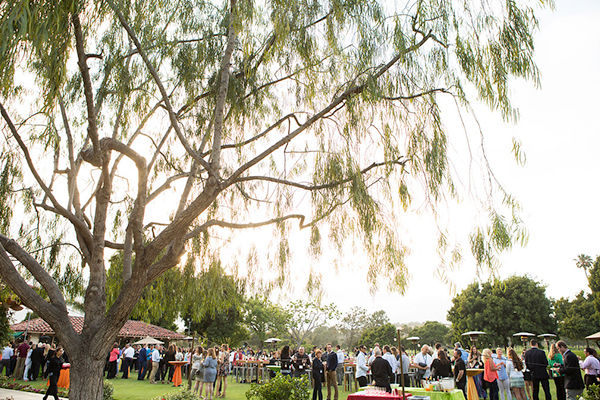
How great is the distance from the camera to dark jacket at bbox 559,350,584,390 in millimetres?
8312

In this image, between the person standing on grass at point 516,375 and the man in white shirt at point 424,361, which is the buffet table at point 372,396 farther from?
the man in white shirt at point 424,361

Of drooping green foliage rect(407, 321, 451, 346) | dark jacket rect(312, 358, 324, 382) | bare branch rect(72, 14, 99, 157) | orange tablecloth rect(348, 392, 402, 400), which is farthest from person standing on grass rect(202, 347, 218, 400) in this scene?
drooping green foliage rect(407, 321, 451, 346)

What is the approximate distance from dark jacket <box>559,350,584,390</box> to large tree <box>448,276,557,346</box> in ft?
108

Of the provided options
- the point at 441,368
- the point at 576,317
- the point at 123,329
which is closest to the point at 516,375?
the point at 441,368

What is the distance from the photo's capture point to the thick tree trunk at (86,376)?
5836 mm

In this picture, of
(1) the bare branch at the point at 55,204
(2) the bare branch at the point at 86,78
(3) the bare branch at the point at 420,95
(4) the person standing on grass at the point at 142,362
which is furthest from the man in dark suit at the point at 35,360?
(3) the bare branch at the point at 420,95

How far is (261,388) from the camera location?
812cm

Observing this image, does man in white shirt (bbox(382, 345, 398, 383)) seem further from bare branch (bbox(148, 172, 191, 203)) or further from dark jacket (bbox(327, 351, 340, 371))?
bare branch (bbox(148, 172, 191, 203))

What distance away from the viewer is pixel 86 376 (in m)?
5.88

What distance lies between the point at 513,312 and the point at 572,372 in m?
36.8

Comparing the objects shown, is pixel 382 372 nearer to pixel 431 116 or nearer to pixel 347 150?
pixel 347 150

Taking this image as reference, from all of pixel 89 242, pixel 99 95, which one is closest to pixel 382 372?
pixel 89 242

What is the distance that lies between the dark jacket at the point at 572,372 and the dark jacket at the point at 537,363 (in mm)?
721

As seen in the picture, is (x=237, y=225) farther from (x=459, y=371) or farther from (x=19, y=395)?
(x=19, y=395)
